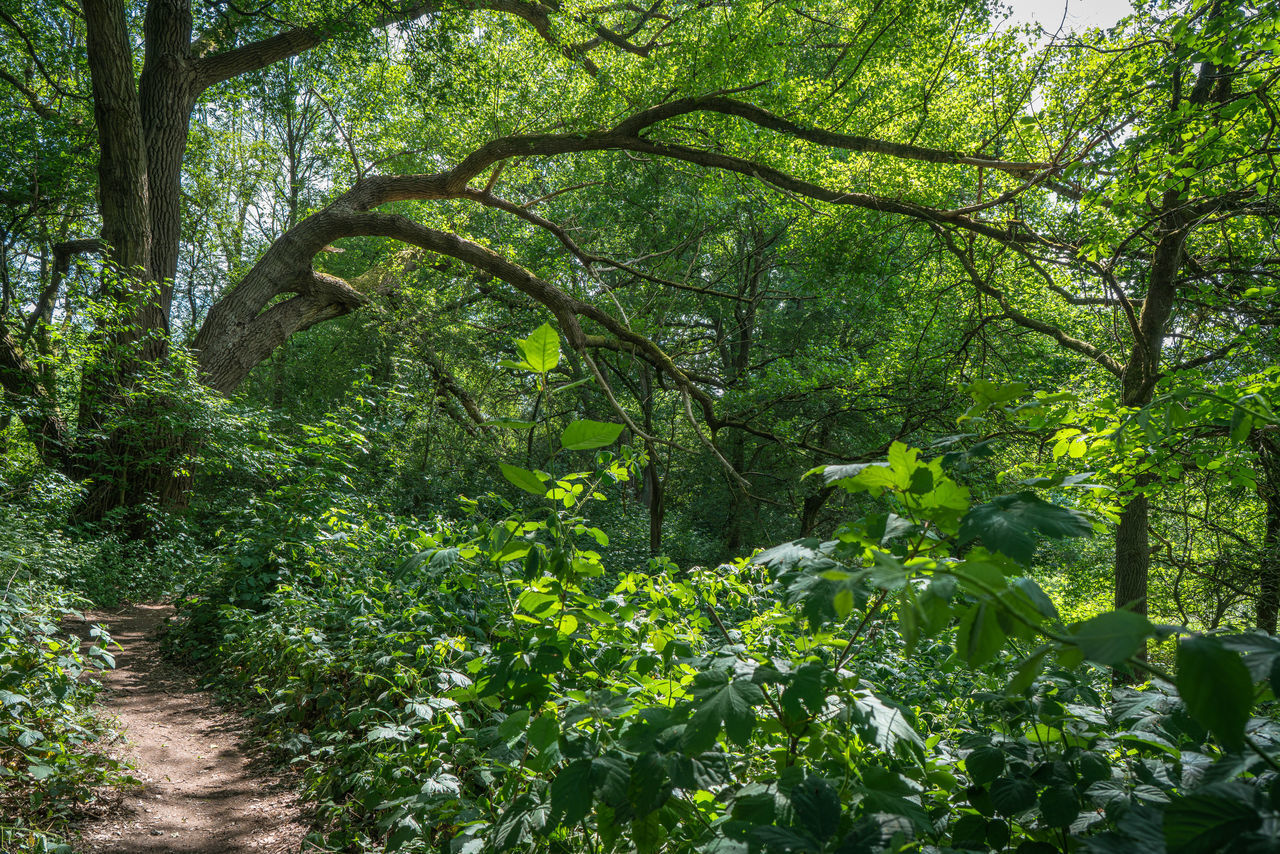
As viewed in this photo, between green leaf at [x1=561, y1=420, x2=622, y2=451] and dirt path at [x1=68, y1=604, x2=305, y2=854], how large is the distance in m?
2.91

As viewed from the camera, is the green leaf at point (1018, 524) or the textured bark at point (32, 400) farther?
the textured bark at point (32, 400)

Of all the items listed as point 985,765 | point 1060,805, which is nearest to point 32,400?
point 985,765

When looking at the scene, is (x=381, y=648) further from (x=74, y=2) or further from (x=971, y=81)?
(x=74, y=2)

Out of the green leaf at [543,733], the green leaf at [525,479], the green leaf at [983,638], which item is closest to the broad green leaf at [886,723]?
the green leaf at [983,638]

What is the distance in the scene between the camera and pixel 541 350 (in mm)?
1545

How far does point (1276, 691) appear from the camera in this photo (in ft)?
2.27

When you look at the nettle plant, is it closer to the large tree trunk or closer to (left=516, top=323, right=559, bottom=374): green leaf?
(left=516, top=323, right=559, bottom=374): green leaf

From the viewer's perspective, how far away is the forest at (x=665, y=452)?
1.24 m

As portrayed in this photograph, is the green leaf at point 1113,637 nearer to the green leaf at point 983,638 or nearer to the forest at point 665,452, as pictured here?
the forest at point 665,452

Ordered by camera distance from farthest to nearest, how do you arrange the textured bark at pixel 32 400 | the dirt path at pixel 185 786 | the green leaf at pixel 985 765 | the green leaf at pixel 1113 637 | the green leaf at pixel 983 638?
the textured bark at pixel 32 400, the dirt path at pixel 185 786, the green leaf at pixel 985 765, the green leaf at pixel 983 638, the green leaf at pixel 1113 637

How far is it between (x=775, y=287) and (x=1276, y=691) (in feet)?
58.2

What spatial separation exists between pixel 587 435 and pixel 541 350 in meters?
0.24

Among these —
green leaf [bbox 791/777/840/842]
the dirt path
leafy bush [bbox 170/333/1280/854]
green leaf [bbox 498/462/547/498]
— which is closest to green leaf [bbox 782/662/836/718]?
leafy bush [bbox 170/333/1280/854]

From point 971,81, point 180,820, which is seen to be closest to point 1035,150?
point 971,81
